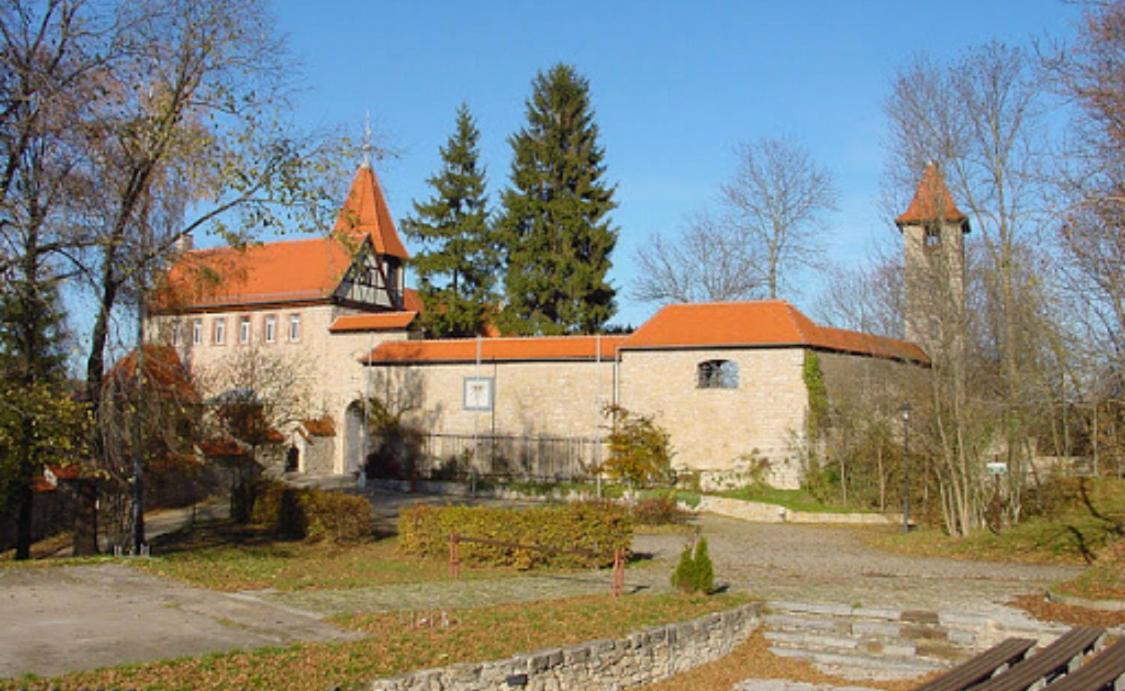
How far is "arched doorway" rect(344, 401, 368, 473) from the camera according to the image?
36.6 metres

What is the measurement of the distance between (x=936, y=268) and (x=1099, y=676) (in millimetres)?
14225

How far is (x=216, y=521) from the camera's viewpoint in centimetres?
2411

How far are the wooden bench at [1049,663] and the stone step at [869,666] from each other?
59.8 inches

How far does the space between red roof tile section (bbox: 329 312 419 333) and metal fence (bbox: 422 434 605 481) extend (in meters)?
4.95

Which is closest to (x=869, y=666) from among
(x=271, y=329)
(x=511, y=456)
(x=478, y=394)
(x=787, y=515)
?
(x=787, y=515)

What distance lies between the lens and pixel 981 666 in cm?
867

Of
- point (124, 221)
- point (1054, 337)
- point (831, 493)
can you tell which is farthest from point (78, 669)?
point (831, 493)

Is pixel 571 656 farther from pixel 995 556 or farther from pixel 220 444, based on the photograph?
pixel 220 444

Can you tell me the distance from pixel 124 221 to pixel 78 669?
8.85 metres

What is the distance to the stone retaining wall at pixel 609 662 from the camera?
8133mm

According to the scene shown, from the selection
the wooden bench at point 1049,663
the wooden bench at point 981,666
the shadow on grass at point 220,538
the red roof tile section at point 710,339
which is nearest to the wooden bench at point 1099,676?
the wooden bench at point 1049,663

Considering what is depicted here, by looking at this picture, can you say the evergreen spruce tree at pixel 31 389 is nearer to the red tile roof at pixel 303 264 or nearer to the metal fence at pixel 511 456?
the metal fence at pixel 511 456

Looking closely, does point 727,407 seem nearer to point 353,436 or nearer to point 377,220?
point 353,436

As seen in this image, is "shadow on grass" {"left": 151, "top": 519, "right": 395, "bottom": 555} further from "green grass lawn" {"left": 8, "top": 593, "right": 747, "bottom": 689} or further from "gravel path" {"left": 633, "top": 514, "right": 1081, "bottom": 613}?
"green grass lawn" {"left": 8, "top": 593, "right": 747, "bottom": 689}
